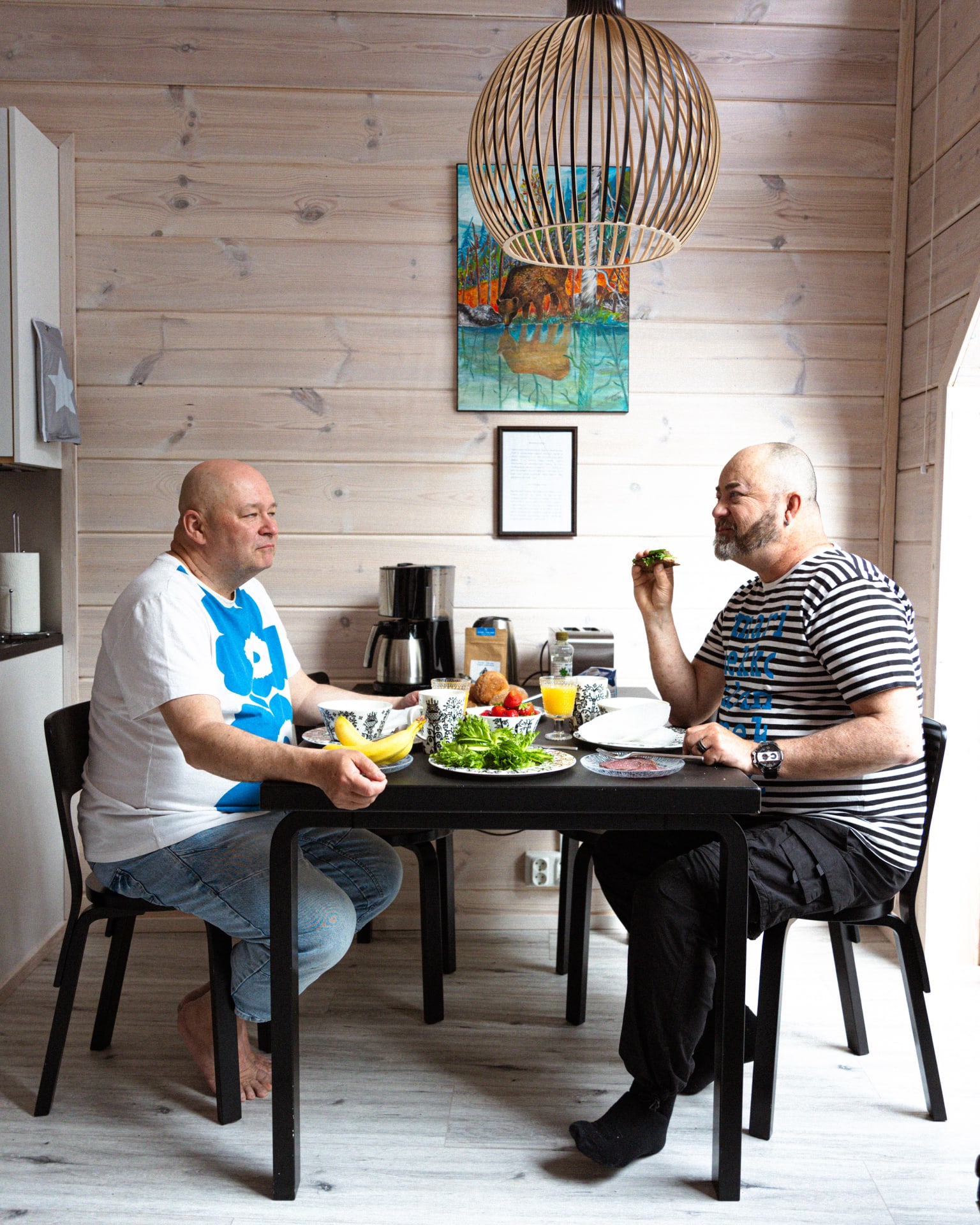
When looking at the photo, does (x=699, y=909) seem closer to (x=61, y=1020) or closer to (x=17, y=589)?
(x=61, y=1020)

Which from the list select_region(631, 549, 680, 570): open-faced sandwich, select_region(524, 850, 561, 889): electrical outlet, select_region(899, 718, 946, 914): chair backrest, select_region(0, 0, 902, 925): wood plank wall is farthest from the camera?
select_region(524, 850, 561, 889): electrical outlet

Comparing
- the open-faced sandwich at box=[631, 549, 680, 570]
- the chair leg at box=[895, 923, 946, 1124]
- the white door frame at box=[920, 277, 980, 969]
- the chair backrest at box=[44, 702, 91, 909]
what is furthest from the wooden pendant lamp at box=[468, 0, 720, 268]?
the chair leg at box=[895, 923, 946, 1124]

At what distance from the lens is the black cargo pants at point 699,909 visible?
172 cm

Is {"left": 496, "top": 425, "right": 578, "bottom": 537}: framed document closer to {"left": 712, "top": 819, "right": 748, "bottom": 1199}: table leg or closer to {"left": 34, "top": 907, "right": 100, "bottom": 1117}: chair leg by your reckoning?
{"left": 712, "top": 819, "right": 748, "bottom": 1199}: table leg

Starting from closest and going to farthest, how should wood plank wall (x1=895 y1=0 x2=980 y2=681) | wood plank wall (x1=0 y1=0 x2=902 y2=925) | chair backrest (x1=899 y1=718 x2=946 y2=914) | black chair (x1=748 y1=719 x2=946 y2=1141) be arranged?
black chair (x1=748 y1=719 x2=946 y2=1141), chair backrest (x1=899 y1=718 x2=946 y2=914), wood plank wall (x1=895 y1=0 x2=980 y2=681), wood plank wall (x1=0 y1=0 x2=902 y2=925)

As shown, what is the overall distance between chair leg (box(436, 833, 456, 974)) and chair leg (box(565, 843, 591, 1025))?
1.30 feet

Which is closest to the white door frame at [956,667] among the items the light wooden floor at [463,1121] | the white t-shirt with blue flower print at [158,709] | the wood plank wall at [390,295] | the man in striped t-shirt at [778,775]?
the light wooden floor at [463,1121]

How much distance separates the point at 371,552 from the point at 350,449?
0.99 ft

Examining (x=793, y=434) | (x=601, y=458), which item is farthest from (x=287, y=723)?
(x=793, y=434)

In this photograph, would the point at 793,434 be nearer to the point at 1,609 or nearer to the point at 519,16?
the point at 519,16

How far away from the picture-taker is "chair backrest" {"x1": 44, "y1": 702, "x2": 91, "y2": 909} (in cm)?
195

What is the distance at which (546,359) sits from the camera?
288 cm

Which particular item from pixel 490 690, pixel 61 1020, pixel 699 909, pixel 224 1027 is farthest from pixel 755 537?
pixel 61 1020

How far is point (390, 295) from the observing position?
2.87 metres
